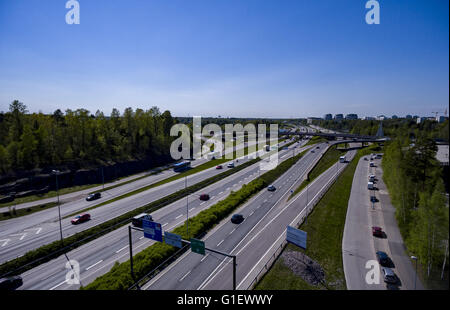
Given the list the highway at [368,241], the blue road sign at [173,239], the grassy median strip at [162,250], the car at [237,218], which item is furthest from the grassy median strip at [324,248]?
the grassy median strip at [162,250]

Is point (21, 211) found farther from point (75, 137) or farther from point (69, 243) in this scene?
point (75, 137)

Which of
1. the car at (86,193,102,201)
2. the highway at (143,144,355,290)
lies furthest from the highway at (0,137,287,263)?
the highway at (143,144,355,290)

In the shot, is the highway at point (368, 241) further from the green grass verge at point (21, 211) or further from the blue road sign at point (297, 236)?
the green grass verge at point (21, 211)

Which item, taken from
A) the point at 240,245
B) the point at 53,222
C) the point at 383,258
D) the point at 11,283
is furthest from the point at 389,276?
the point at 53,222

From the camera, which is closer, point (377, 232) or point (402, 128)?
point (377, 232)

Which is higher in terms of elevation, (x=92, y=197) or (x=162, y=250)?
(x=92, y=197)

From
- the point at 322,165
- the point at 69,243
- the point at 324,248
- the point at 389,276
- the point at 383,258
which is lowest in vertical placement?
the point at 69,243

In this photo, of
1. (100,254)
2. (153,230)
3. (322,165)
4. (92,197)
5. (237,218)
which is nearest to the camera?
(153,230)
